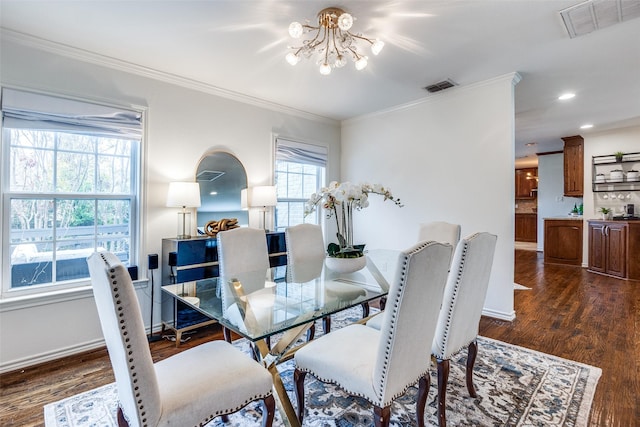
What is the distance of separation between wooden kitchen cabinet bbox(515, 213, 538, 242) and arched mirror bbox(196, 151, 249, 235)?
8741mm

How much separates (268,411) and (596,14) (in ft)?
10.5

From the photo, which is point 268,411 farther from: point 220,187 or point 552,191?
point 552,191

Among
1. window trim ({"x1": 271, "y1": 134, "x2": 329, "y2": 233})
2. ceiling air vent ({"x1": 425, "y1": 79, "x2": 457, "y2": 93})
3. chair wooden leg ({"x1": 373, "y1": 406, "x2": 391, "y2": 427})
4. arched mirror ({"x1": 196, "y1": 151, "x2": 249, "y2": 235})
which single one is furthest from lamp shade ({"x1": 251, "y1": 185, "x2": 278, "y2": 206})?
chair wooden leg ({"x1": 373, "y1": 406, "x2": 391, "y2": 427})

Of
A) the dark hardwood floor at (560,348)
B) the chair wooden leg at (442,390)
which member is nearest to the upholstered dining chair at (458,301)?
the chair wooden leg at (442,390)

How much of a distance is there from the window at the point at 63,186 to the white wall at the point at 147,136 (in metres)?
0.13

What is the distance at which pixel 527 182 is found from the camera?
9.62 m

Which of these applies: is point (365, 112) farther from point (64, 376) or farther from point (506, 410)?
point (64, 376)

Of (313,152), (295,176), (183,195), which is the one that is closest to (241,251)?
(183,195)

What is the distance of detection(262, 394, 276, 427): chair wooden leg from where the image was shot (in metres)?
1.38

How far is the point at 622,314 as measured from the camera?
11.5 feet

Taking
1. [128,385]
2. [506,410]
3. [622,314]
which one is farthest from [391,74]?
[622,314]

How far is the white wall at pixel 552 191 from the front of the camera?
23.6 feet

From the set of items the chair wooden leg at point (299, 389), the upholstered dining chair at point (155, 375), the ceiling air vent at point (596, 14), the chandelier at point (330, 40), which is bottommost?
the chair wooden leg at point (299, 389)

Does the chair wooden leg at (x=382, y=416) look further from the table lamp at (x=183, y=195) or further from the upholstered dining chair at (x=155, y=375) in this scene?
the table lamp at (x=183, y=195)
